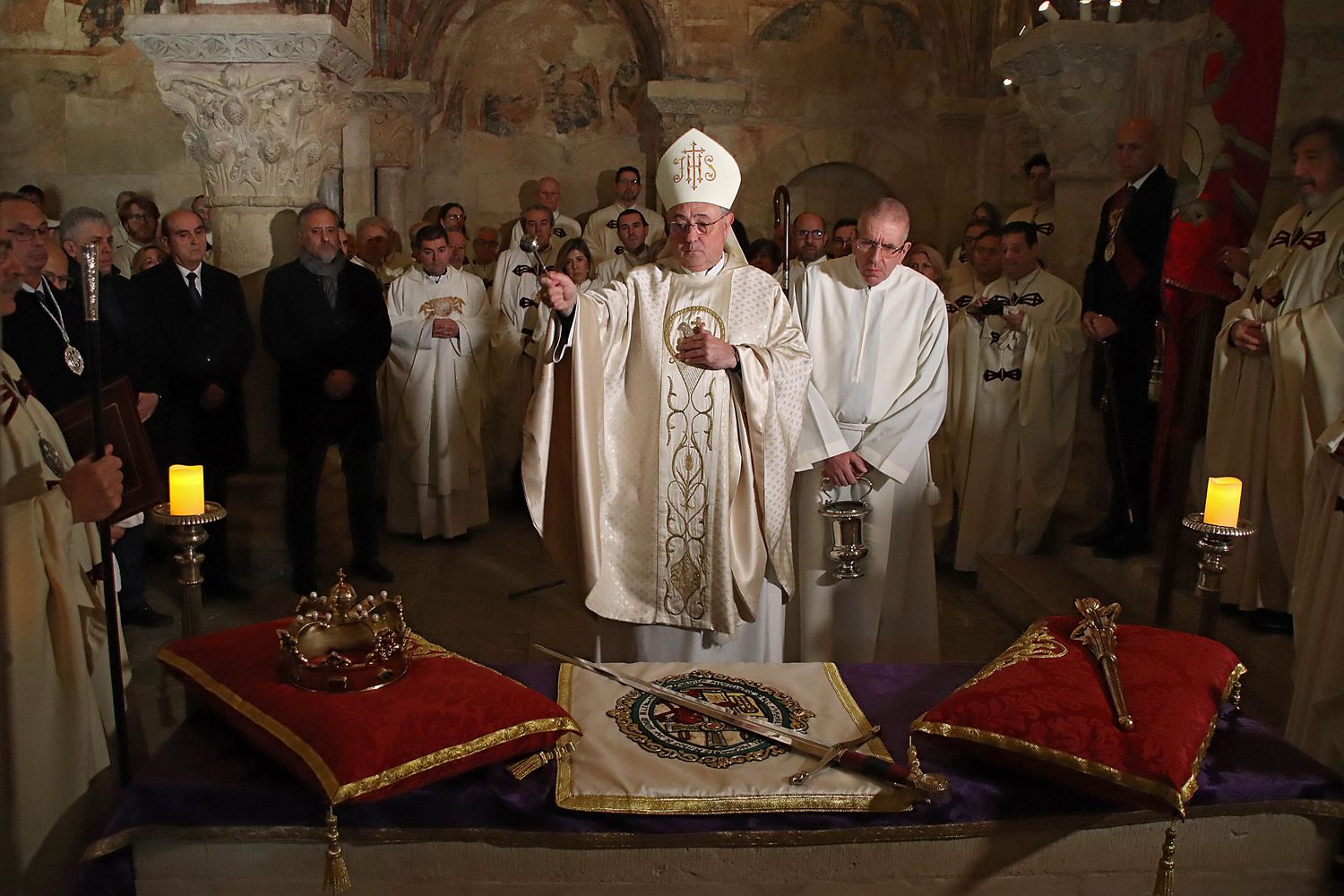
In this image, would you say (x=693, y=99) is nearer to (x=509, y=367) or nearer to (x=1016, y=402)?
(x=509, y=367)

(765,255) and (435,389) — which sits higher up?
(765,255)

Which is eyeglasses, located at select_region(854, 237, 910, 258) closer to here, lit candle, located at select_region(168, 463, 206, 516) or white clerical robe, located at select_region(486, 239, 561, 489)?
lit candle, located at select_region(168, 463, 206, 516)

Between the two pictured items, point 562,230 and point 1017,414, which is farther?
point 562,230

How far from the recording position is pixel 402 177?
402 inches

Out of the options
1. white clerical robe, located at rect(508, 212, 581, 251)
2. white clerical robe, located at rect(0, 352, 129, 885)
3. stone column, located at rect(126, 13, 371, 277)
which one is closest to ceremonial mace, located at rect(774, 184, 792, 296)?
white clerical robe, located at rect(0, 352, 129, 885)

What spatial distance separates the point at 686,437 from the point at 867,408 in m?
0.88

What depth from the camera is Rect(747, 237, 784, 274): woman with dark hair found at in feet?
25.8

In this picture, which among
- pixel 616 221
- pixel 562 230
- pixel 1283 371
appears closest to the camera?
pixel 1283 371

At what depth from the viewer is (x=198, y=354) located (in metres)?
5.43

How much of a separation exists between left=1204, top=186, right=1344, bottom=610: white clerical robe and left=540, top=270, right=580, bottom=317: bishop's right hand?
2832 mm

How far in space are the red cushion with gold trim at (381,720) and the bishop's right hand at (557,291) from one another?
131 centimetres

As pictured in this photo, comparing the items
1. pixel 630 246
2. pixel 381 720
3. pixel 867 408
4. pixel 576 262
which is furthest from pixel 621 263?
pixel 381 720

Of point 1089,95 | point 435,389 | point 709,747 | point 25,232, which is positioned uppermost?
point 1089,95

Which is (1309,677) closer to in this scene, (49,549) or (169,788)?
(169,788)
